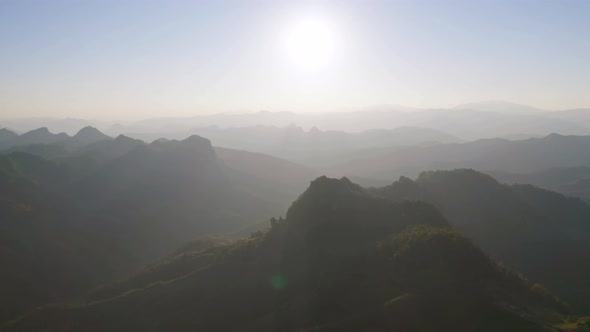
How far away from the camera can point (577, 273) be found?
65.9 m

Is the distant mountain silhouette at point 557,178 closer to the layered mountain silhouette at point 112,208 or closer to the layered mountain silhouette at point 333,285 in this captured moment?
the layered mountain silhouette at point 112,208

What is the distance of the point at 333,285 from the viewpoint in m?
42.0

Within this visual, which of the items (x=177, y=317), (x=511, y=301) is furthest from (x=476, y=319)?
(x=177, y=317)

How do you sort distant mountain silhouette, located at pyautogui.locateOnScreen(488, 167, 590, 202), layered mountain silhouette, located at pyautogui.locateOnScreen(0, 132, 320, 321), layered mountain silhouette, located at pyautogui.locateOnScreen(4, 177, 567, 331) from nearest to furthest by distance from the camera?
layered mountain silhouette, located at pyautogui.locateOnScreen(4, 177, 567, 331) < layered mountain silhouette, located at pyautogui.locateOnScreen(0, 132, 320, 321) < distant mountain silhouette, located at pyautogui.locateOnScreen(488, 167, 590, 202)

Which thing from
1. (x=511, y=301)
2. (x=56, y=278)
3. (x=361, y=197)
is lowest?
(x=56, y=278)

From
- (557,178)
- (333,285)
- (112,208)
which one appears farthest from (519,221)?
(112,208)

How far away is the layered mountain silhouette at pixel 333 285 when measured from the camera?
3334cm

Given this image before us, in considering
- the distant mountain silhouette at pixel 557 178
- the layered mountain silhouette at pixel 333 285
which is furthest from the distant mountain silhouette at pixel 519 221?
the distant mountain silhouette at pixel 557 178

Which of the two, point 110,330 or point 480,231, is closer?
point 110,330

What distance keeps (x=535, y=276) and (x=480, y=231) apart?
47.3 feet

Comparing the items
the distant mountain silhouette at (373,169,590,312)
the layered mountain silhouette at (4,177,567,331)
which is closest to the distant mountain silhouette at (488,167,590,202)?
the distant mountain silhouette at (373,169,590,312)

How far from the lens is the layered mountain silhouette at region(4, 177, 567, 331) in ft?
109

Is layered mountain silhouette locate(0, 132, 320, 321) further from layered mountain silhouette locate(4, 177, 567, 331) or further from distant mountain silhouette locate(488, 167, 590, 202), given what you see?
Result: distant mountain silhouette locate(488, 167, 590, 202)

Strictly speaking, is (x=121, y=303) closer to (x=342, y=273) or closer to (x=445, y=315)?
(x=342, y=273)
